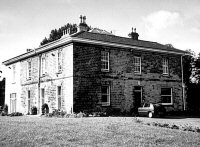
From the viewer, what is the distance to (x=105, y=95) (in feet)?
87.8

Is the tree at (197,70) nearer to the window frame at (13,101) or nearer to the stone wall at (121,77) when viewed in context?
the stone wall at (121,77)

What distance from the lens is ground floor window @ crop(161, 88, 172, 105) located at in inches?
1222

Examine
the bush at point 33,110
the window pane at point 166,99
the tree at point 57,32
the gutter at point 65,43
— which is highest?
the tree at point 57,32

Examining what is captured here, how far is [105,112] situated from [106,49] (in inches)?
235

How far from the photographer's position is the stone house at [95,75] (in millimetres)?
25219

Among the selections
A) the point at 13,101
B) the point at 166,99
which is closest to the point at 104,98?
the point at 166,99

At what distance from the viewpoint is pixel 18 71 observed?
113ft

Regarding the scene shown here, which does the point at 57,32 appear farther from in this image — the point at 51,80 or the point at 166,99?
the point at 166,99

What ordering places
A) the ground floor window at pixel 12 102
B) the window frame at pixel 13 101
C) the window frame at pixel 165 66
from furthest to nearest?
the ground floor window at pixel 12 102 < the window frame at pixel 13 101 < the window frame at pixel 165 66

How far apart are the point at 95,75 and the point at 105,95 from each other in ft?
7.17

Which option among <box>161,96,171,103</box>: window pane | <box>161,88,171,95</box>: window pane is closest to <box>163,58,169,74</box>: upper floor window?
<box>161,88,171,95</box>: window pane

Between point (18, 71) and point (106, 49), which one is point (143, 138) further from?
point (18, 71)

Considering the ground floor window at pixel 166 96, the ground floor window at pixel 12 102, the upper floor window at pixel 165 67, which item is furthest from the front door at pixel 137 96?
the ground floor window at pixel 12 102

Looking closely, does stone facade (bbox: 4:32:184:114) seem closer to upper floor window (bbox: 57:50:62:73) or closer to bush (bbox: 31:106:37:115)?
upper floor window (bbox: 57:50:62:73)
